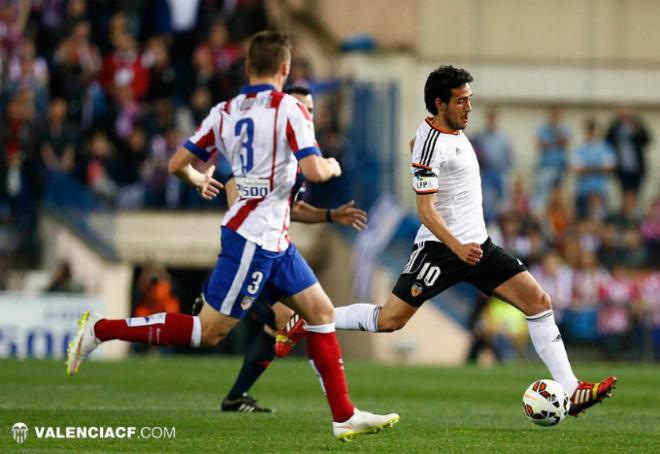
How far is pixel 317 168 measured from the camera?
29.1ft

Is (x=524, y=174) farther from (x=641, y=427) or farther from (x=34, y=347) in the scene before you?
(x=641, y=427)

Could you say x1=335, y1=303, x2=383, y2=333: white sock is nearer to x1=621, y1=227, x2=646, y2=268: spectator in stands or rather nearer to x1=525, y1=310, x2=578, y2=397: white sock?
x1=525, y1=310, x2=578, y2=397: white sock

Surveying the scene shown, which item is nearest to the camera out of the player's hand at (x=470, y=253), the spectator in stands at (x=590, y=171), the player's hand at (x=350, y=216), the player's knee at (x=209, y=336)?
the player's knee at (x=209, y=336)

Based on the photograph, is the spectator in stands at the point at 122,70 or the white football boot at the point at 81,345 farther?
the spectator in stands at the point at 122,70

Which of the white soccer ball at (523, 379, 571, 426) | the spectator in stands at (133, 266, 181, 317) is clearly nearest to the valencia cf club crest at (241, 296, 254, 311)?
the white soccer ball at (523, 379, 571, 426)

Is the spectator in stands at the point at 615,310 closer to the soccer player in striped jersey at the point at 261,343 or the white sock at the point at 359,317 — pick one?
the soccer player in striped jersey at the point at 261,343

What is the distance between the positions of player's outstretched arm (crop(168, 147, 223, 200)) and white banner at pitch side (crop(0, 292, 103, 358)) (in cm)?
1314

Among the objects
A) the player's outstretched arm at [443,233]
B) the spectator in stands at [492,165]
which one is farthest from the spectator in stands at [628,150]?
the player's outstretched arm at [443,233]

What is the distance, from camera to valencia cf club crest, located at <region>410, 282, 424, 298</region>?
11.0 meters

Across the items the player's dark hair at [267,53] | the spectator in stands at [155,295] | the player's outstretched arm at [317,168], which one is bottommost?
the spectator in stands at [155,295]

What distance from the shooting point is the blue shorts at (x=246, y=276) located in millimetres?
9320

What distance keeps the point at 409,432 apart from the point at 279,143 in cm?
226

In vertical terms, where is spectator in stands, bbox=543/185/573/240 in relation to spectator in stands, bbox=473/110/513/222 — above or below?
below

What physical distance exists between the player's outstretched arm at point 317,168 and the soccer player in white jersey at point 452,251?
1.81 metres
